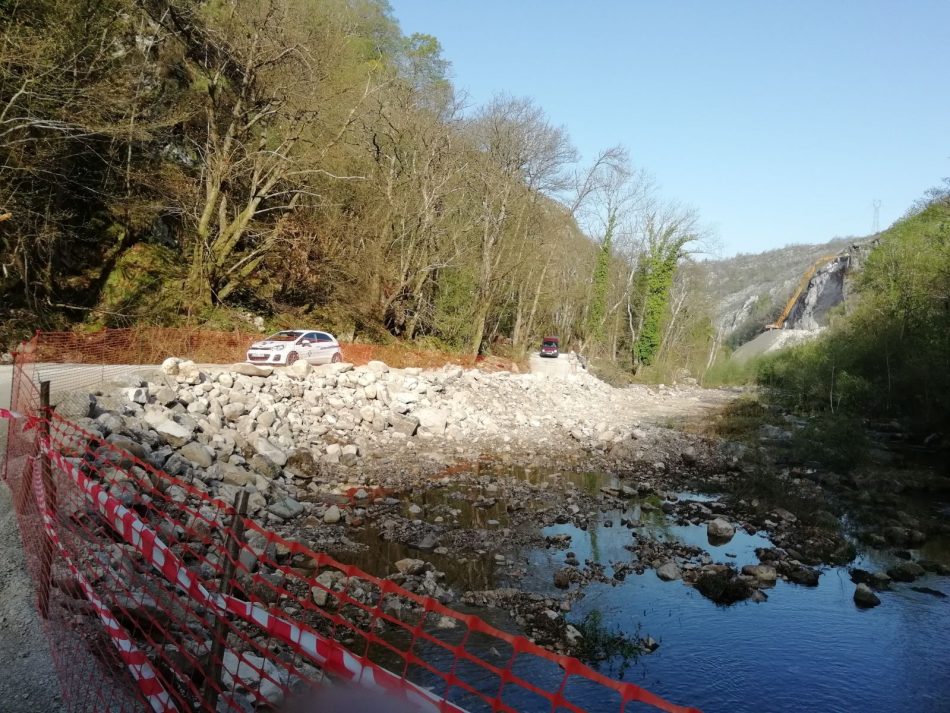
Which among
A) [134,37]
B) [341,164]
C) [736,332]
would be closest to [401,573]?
[134,37]

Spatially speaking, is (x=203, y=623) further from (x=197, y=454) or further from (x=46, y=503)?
(x=197, y=454)

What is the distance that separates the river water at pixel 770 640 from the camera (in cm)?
684

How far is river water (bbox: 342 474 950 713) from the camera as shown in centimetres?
684

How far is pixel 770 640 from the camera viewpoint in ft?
26.2

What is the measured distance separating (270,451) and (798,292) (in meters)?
78.5

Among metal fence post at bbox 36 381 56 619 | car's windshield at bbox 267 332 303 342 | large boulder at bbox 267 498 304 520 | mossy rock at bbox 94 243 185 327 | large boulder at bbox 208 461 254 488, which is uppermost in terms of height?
mossy rock at bbox 94 243 185 327

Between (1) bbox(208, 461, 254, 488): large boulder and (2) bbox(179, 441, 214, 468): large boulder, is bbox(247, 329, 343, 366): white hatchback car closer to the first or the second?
(2) bbox(179, 441, 214, 468): large boulder

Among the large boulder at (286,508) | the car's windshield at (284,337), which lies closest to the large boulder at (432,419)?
the car's windshield at (284,337)

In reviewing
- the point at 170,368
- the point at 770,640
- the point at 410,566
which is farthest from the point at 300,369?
the point at 770,640

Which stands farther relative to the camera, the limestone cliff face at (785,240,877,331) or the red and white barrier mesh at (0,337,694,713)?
the limestone cliff face at (785,240,877,331)

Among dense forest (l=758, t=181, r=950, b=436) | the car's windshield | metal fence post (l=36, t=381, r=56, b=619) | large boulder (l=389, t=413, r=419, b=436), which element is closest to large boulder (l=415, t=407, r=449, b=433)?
large boulder (l=389, t=413, r=419, b=436)

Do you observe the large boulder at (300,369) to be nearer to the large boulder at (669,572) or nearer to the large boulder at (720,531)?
the large boulder at (720,531)

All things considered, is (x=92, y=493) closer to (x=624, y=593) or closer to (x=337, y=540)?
(x=337, y=540)

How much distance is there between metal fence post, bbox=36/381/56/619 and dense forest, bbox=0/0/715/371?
33.7 ft
